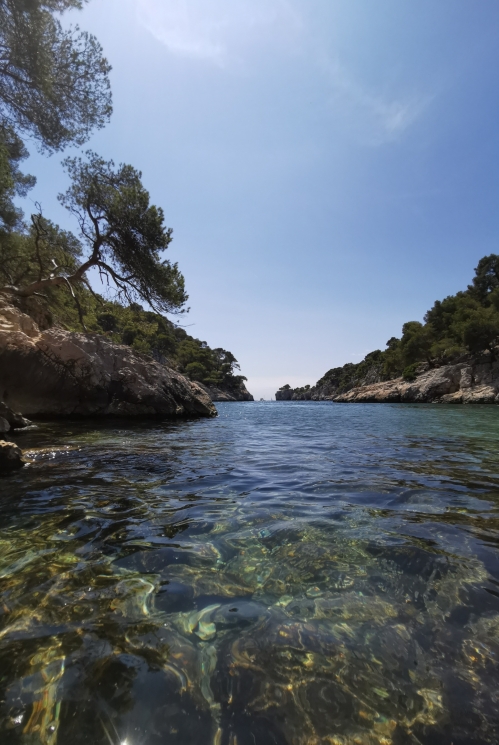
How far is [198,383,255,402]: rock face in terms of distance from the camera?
9967 cm

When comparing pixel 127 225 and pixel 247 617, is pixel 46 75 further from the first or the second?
pixel 247 617

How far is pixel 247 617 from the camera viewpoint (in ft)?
7.59

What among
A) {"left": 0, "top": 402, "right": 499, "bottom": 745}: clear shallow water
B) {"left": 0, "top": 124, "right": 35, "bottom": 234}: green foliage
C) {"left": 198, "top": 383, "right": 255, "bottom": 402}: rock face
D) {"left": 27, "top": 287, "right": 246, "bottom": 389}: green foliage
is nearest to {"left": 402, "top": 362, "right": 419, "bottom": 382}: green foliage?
{"left": 27, "top": 287, "right": 246, "bottom": 389}: green foliage

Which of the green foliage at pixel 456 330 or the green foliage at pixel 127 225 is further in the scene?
the green foliage at pixel 456 330

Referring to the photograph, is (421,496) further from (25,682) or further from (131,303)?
(131,303)

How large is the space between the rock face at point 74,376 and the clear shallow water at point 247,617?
1002cm

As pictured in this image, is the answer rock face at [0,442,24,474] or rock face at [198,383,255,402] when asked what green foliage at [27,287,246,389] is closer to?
rock face at [198,383,255,402]

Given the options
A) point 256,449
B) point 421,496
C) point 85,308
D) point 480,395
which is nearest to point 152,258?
point 85,308

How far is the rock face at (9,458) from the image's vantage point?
595 cm

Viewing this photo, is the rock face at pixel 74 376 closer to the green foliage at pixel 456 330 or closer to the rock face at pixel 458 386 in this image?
the rock face at pixel 458 386

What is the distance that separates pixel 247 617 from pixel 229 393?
11194 centimetres

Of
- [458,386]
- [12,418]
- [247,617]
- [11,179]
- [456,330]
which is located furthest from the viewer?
[456,330]

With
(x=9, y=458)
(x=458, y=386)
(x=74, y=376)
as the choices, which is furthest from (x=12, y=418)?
(x=458, y=386)

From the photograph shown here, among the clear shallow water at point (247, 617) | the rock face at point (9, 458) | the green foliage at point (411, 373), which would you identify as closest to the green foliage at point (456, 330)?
the green foliage at point (411, 373)
